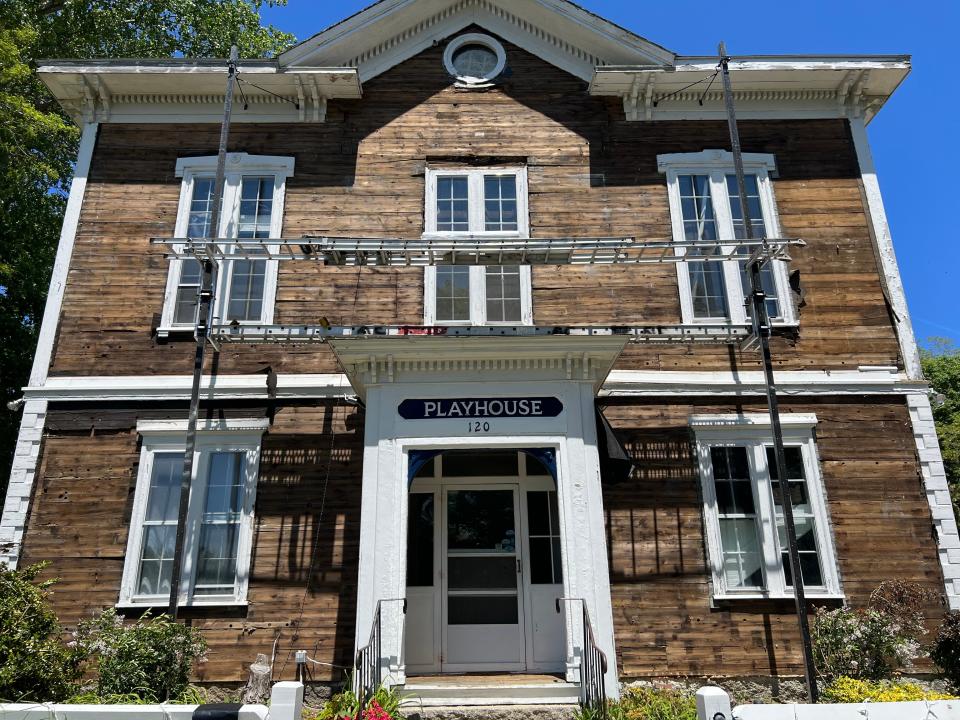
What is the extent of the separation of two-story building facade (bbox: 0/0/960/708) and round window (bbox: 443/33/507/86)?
54mm

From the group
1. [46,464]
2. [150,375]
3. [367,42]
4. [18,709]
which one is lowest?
[18,709]

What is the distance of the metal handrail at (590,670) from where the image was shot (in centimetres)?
784

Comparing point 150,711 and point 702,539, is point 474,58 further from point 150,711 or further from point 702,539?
point 150,711

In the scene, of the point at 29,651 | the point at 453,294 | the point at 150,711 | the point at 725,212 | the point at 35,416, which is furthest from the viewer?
the point at 725,212

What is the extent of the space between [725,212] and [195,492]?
30.1ft

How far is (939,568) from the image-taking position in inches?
395

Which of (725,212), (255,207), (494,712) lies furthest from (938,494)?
(255,207)

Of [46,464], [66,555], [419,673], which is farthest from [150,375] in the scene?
[419,673]

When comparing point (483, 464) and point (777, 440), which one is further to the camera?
point (483, 464)

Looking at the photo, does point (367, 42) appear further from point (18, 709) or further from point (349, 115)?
point (18, 709)

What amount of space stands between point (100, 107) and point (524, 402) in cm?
895

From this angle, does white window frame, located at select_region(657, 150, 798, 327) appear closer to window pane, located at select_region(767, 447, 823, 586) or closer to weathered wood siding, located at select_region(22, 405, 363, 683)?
window pane, located at select_region(767, 447, 823, 586)

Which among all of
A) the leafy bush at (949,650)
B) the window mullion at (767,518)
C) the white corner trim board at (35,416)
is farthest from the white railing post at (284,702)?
the leafy bush at (949,650)

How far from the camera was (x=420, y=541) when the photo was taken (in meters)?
10.4
